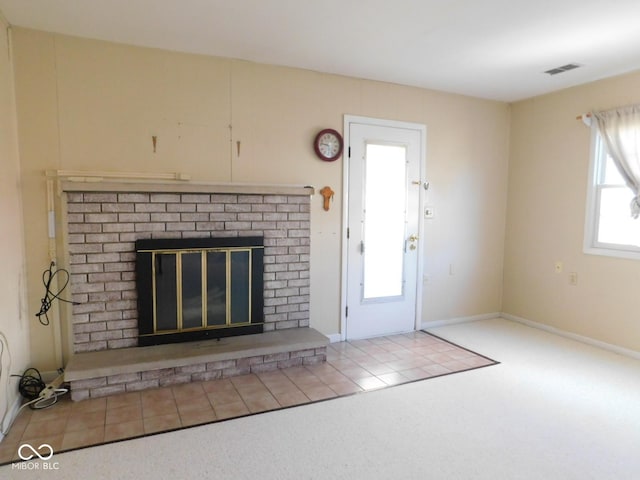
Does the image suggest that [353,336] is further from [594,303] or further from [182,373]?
[594,303]

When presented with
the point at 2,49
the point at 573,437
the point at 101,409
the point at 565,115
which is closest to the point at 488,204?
the point at 565,115

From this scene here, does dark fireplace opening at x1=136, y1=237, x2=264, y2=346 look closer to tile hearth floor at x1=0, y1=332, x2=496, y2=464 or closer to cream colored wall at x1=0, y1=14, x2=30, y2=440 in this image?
tile hearth floor at x1=0, y1=332, x2=496, y2=464

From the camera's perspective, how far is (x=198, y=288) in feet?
10.9

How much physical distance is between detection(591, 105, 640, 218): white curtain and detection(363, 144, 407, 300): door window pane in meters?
1.82

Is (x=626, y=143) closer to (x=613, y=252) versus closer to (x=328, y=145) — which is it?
(x=613, y=252)

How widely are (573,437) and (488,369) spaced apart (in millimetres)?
990

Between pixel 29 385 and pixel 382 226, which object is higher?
pixel 382 226

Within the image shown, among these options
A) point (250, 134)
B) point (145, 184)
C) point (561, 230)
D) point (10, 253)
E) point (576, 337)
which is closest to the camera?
point (10, 253)

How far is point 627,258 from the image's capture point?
3.68m

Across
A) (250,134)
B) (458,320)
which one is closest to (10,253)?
(250,134)

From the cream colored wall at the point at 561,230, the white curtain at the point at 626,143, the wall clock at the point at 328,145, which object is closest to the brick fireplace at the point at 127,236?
the wall clock at the point at 328,145

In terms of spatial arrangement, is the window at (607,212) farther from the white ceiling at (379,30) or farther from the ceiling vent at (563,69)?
the white ceiling at (379,30)

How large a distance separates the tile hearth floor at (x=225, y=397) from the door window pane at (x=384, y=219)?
673 mm

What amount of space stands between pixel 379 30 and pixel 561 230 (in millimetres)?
2874
